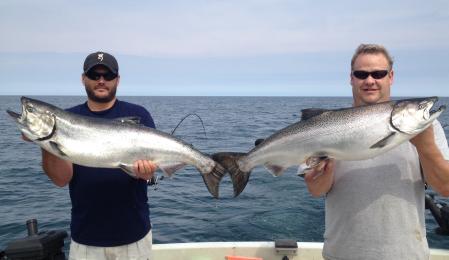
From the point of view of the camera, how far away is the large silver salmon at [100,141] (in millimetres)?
4516

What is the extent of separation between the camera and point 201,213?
11.8 m

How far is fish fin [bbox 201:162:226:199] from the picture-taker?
5070 millimetres

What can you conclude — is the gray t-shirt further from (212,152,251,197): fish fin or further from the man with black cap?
the man with black cap

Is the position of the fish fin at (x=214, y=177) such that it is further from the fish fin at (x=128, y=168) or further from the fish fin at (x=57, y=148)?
the fish fin at (x=57, y=148)

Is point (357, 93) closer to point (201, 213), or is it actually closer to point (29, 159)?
point (201, 213)

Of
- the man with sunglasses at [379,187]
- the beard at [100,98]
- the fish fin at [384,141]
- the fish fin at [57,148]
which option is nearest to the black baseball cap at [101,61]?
the beard at [100,98]

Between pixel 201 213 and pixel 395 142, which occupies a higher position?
pixel 395 142

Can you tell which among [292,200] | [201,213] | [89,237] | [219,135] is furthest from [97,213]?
[219,135]

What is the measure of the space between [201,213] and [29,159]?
43.2 feet

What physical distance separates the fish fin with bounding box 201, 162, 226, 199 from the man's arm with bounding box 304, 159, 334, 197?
1.31 meters

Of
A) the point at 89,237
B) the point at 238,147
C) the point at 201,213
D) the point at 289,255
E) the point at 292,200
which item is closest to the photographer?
the point at 89,237

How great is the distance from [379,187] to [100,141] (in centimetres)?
311

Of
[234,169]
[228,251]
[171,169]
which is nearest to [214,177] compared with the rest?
[234,169]

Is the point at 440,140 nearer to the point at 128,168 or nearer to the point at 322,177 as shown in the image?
the point at 322,177
